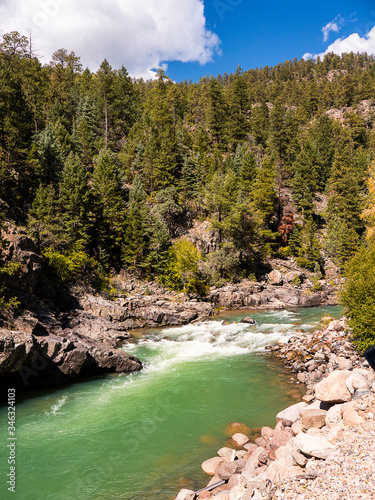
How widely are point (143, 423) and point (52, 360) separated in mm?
6938

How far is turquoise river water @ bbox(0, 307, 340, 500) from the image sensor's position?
29.6 feet

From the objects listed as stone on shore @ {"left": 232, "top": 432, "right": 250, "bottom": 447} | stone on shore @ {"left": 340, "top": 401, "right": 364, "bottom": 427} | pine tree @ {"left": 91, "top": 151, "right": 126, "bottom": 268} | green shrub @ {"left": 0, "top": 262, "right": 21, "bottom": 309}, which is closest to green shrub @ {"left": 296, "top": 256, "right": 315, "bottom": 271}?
pine tree @ {"left": 91, "top": 151, "right": 126, "bottom": 268}

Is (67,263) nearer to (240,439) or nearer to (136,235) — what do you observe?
(136,235)

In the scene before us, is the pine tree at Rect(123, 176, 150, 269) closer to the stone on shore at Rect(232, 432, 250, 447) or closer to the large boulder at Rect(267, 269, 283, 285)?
the large boulder at Rect(267, 269, 283, 285)

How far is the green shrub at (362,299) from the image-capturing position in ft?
45.9

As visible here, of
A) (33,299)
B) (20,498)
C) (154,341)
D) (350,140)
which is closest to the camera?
(20,498)

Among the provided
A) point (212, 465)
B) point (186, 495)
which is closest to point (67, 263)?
point (212, 465)

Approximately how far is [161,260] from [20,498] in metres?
31.7

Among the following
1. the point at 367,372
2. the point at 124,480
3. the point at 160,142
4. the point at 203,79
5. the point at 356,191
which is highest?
the point at 203,79

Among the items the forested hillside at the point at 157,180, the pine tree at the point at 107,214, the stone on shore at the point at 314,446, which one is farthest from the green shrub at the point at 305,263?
the stone on shore at the point at 314,446

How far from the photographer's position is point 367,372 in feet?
33.7

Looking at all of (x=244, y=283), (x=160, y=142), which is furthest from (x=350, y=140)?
(x=244, y=283)

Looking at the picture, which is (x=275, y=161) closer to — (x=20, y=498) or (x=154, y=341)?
(x=154, y=341)

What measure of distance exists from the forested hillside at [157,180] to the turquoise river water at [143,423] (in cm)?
1625
